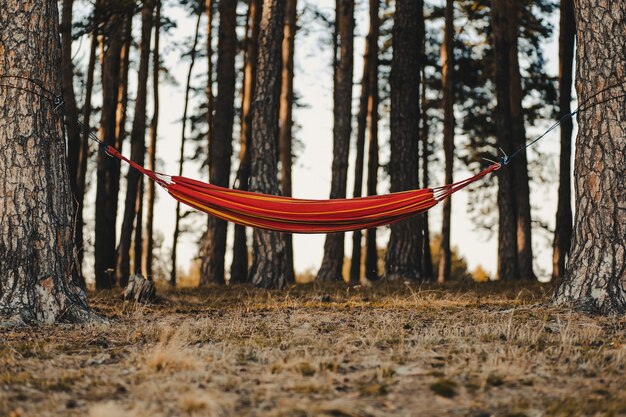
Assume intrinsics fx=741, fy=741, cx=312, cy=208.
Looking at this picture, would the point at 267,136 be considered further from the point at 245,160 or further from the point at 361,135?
the point at 361,135

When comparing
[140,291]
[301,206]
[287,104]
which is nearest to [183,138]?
[287,104]

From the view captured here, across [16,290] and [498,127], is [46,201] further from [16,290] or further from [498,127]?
[498,127]

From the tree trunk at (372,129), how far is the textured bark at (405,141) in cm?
299

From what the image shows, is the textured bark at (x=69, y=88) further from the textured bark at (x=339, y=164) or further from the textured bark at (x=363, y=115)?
the textured bark at (x=363, y=115)

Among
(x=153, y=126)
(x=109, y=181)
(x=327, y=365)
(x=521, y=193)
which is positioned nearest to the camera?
(x=327, y=365)

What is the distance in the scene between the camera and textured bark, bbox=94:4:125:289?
9188mm

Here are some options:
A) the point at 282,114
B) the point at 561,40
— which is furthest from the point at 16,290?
the point at 561,40

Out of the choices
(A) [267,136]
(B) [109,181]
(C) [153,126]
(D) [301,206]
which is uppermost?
(C) [153,126]

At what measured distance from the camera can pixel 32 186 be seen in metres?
4.73

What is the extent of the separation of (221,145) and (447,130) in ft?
11.9

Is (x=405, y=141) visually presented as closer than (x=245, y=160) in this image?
Yes

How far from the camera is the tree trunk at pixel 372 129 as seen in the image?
12.0 m

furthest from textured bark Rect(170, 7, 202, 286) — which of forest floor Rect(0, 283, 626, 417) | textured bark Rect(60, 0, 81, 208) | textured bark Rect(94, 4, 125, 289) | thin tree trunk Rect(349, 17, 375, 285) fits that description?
forest floor Rect(0, 283, 626, 417)

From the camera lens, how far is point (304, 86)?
13.4 metres
